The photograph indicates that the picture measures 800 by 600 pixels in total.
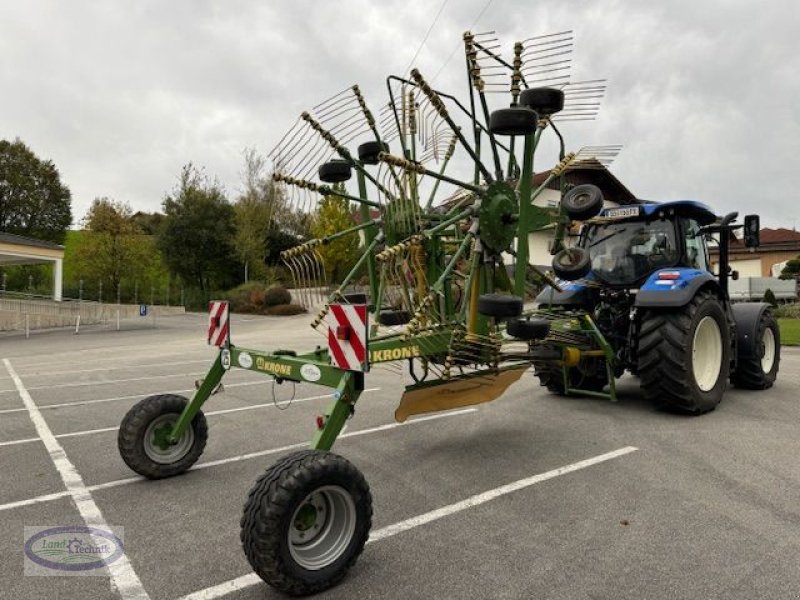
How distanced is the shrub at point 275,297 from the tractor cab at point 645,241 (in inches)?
998

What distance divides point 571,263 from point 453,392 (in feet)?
4.64

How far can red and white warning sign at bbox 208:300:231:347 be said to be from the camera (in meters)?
4.41

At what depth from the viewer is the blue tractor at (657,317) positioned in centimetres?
600

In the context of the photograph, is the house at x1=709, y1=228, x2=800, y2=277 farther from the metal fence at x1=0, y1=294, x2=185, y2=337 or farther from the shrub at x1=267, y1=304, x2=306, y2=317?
the metal fence at x1=0, y1=294, x2=185, y2=337

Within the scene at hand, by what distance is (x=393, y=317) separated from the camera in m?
5.07

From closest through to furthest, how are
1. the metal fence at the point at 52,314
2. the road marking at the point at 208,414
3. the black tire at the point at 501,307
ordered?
the black tire at the point at 501,307, the road marking at the point at 208,414, the metal fence at the point at 52,314

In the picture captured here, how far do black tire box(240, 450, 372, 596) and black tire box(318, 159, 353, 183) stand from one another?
253 cm

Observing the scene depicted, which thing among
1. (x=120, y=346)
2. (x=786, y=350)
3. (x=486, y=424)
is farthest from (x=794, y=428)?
(x=120, y=346)

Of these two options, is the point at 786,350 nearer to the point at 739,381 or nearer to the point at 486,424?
the point at 739,381

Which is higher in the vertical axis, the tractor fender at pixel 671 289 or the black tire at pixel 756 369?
the tractor fender at pixel 671 289

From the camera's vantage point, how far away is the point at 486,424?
6.07 metres

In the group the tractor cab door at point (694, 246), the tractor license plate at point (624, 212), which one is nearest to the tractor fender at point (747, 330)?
the tractor cab door at point (694, 246)

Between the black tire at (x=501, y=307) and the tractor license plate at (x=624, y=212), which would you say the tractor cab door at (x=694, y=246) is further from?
the black tire at (x=501, y=307)

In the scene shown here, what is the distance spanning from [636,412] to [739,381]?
2348mm
